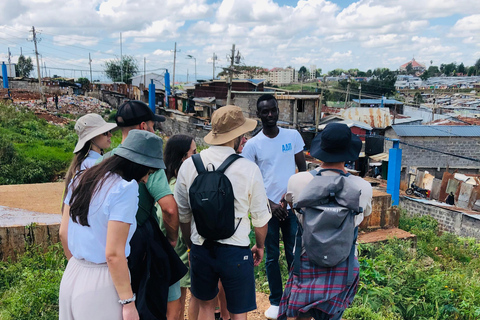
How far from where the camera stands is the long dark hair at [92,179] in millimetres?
1669

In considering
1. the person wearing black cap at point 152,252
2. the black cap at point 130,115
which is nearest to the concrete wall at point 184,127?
the black cap at point 130,115

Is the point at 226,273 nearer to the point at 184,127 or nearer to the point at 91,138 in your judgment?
the point at 91,138

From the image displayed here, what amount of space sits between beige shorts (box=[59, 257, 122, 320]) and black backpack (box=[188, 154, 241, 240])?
57 cm

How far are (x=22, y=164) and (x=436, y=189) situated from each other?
14817mm

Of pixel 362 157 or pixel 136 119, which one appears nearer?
pixel 136 119

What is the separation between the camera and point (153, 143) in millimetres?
1869

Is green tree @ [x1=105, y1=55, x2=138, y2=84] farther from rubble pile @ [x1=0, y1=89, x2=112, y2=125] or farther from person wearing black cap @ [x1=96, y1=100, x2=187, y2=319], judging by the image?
person wearing black cap @ [x1=96, y1=100, x2=187, y2=319]

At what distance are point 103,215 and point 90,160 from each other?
940 millimetres

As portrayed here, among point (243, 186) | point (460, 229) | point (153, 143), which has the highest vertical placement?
point (153, 143)

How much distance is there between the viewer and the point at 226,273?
215cm

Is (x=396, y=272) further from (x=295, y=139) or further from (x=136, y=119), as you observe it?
(x=136, y=119)

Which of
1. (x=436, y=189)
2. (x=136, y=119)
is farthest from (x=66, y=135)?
(x=436, y=189)

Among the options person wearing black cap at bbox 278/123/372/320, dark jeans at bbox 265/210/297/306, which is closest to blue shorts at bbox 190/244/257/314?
person wearing black cap at bbox 278/123/372/320

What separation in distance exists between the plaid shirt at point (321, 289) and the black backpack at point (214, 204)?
53 centimetres
